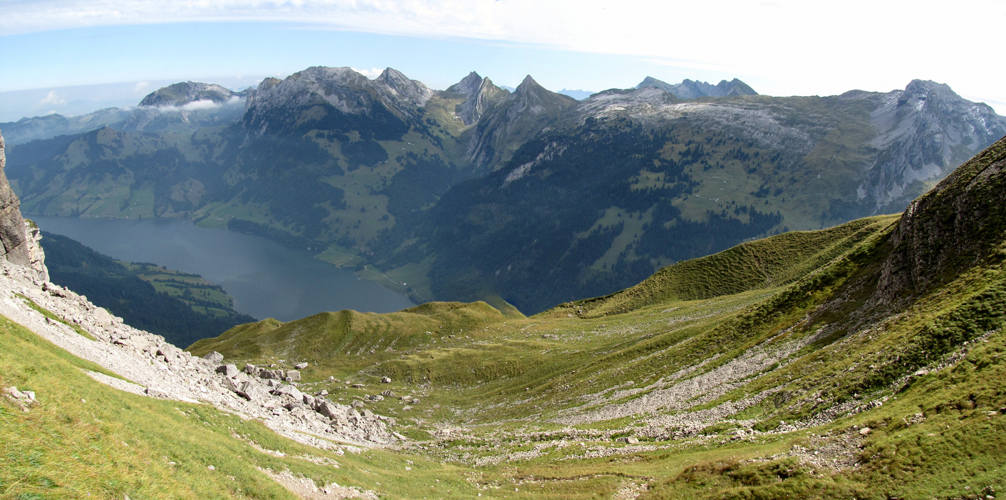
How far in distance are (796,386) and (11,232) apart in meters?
89.6

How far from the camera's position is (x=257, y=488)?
23797 millimetres

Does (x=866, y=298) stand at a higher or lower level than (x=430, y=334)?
higher

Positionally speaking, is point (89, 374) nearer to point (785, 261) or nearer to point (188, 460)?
point (188, 460)

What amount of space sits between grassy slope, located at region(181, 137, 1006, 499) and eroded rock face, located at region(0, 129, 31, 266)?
143 feet

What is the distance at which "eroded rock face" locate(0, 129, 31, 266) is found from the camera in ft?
189

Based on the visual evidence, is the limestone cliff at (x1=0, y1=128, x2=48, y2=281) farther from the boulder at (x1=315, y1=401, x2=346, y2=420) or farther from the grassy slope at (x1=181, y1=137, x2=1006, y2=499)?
the grassy slope at (x1=181, y1=137, x2=1006, y2=499)

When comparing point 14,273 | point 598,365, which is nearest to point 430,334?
point 598,365

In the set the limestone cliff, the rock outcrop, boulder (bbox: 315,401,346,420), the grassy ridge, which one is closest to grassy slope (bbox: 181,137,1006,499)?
boulder (bbox: 315,401,346,420)

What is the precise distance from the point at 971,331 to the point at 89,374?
195 feet

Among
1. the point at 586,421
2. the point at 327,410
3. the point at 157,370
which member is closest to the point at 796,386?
the point at 586,421

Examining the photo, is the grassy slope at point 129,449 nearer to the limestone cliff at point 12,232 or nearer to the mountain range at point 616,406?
the mountain range at point 616,406

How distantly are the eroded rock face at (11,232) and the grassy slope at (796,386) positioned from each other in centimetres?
4357

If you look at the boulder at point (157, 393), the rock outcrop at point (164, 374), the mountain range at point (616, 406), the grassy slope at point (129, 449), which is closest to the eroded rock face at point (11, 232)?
the mountain range at point (616, 406)

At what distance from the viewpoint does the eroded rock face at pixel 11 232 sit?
189ft
